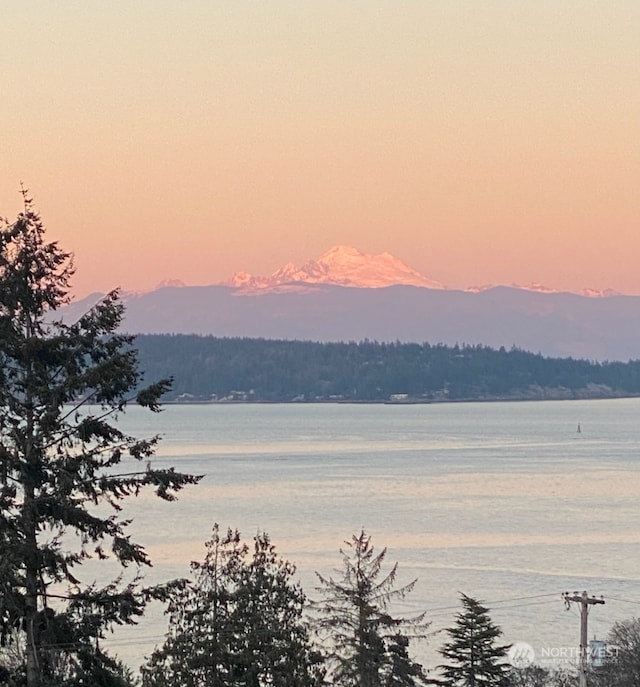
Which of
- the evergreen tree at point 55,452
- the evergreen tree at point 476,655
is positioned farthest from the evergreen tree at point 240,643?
the evergreen tree at point 476,655

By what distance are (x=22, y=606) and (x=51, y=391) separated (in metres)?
2.21

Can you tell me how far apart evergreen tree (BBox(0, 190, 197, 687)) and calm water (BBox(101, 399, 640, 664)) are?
2087 millimetres

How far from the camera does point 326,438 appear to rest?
183m

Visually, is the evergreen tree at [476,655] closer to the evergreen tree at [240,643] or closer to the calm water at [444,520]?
the evergreen tree at [240,643]

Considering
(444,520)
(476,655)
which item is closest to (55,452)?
(476,655)

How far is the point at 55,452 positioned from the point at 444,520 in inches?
2669

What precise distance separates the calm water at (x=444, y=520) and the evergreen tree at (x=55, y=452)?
2.09 metres

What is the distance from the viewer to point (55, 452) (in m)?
15.1

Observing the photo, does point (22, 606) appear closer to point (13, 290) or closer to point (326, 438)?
point (13, 290)

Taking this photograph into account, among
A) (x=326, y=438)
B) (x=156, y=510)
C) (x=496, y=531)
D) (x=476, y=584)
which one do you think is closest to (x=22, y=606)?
(x=476, y=584)

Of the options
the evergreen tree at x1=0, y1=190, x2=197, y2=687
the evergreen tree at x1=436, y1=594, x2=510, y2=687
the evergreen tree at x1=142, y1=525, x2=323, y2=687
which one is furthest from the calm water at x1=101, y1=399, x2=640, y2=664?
the evergreen tree at x1=436, y1=594, x2=510, y2=687

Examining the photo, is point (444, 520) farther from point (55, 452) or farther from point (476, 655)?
point (55, 452)

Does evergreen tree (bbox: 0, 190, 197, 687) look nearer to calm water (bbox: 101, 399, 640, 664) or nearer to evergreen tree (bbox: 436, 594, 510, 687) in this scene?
calm water (bbox: 101, 399, 640, 664)

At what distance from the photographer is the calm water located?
52562 millimetres
